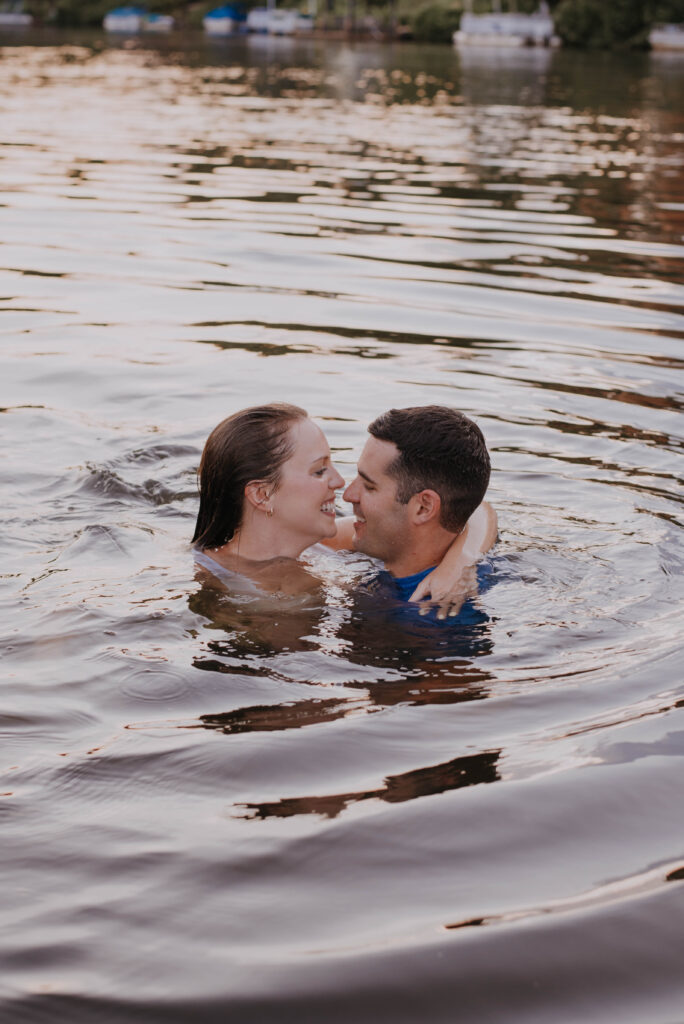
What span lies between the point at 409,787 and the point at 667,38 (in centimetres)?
7910

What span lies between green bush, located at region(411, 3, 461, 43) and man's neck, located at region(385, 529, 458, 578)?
88384 millimetres

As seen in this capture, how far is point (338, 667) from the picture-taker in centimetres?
493

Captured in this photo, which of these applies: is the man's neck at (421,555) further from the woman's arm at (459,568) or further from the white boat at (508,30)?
the white boat at (508,30)

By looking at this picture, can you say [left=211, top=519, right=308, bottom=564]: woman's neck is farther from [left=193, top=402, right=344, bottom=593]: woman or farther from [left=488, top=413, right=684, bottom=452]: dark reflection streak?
[left=488, top=413, right=684, bottom=452]: dark reflection streak

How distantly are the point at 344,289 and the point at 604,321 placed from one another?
2.73 m

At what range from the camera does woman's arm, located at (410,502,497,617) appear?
5641 mm

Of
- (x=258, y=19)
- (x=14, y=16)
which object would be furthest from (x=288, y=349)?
(x=14, y=16)

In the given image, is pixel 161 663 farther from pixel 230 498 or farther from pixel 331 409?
pixel 331 409

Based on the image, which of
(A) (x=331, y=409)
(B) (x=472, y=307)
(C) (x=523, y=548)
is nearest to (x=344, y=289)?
(B) (x=472, y=307)

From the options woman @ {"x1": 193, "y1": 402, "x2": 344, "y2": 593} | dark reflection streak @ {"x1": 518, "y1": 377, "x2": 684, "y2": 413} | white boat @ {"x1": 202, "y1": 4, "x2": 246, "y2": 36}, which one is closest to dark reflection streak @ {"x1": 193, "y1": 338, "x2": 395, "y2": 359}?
dark reflection streak @ {"x1": 518, "y1": 377, "x2": 684, "y2": 413}

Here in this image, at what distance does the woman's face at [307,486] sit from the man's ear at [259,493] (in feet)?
0.10

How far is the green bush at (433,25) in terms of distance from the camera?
8694 cm

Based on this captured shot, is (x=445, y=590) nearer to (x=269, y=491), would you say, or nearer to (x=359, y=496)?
(x=359, y=496)

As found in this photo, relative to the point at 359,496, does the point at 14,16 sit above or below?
above
